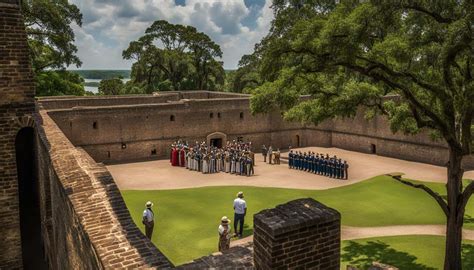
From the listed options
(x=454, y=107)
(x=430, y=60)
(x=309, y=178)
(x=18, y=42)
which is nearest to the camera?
(x=430, y=60)

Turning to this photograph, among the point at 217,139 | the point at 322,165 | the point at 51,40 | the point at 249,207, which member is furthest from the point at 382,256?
the point at 51,40

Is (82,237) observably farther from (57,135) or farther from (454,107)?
(454,107)

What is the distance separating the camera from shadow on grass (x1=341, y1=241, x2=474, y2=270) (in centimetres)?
1106

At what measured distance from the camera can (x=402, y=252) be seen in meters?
12.0

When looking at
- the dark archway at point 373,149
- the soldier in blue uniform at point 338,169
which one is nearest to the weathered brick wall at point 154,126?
the dark archway at point 373,149

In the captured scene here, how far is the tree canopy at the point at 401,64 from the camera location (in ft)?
30.3

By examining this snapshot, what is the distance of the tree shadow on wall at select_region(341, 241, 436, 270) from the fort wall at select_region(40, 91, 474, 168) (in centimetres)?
1334

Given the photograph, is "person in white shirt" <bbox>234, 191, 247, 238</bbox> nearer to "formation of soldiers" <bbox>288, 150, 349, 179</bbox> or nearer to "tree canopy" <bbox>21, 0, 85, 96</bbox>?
"formation of soldiers" <bbox>288, 150, 349, 179</bbox>

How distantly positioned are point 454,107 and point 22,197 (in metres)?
14.5

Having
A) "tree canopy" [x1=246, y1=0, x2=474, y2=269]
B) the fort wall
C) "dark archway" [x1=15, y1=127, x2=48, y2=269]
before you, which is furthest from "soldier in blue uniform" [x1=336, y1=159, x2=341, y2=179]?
"dark archway" [x1=15, y1=127, x2=48, y2=269]

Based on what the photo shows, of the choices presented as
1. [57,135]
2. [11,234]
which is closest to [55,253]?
[11,234]

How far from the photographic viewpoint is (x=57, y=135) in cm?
1173

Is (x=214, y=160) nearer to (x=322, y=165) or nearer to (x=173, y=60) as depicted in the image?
(x=322, y=165)

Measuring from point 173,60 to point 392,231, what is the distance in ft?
138
